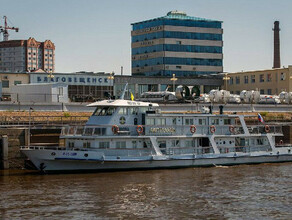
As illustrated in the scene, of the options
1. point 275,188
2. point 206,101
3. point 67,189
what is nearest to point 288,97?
point 206,101

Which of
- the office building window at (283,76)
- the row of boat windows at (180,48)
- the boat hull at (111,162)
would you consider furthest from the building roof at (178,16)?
the boat hull at (111,162)

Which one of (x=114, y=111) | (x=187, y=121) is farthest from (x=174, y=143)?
(x=114, y=111)

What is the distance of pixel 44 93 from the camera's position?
69.4 metres

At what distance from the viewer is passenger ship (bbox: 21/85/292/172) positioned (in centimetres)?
4175

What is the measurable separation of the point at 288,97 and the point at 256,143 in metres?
42.8

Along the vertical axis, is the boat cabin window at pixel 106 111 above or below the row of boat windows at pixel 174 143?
above

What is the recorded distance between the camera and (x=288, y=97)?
90312 millimetres

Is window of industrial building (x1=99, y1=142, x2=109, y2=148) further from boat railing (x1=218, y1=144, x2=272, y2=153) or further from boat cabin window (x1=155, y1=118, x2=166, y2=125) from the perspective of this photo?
boat railing (x1=218, y1=144, x2=272, y2=153)

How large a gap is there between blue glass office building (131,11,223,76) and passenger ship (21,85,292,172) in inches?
2549

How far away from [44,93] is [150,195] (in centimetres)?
3917

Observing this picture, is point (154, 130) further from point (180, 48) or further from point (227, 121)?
point (180, 48)

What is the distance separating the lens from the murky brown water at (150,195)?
28.8 metres

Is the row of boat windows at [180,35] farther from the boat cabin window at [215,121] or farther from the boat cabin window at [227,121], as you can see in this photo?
the boat cabin window at [215,121]

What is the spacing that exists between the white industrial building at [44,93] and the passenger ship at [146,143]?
22810mm
